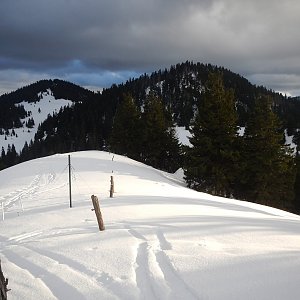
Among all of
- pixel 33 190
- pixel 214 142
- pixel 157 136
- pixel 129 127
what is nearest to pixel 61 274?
pixel 33 190

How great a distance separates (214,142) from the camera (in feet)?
105

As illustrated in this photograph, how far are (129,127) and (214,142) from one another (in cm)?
2081

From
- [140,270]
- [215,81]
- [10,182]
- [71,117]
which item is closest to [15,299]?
[140,270]

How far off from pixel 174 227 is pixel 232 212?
17.3 ft

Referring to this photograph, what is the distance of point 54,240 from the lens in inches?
445

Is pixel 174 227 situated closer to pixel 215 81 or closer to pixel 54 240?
pixel 54 240

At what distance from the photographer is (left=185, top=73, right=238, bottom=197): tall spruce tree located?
3147 cm

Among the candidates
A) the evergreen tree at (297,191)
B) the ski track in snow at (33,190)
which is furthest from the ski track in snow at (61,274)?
the evergreen tree at (297,191)

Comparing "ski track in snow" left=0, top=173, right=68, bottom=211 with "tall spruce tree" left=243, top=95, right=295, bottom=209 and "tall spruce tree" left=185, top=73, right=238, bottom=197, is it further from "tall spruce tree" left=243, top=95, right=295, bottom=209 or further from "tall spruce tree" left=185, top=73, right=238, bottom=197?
"tall spruce tree" left=243, top=95, right=295, bottom=209

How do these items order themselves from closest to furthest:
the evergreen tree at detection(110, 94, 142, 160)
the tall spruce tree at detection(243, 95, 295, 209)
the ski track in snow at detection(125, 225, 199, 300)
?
the ski track in snow at detection(125, 225, 199, 300) → the tall spruce tree at detection(243, 95, 295, 209) → the evergreen tree at detection(110, 94, 142, 160)

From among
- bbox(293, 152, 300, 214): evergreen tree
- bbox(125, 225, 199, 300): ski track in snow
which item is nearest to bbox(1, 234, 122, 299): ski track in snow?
bbox(125, 225, 199, 300): ski track in snow

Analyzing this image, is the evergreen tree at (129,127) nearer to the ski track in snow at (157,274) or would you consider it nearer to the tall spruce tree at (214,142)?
the tall spruce tree at (214,142)

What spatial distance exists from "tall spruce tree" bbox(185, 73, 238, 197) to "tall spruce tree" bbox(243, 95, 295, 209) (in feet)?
5.09

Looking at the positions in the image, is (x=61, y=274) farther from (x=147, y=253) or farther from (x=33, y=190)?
(x=33, y=190)
